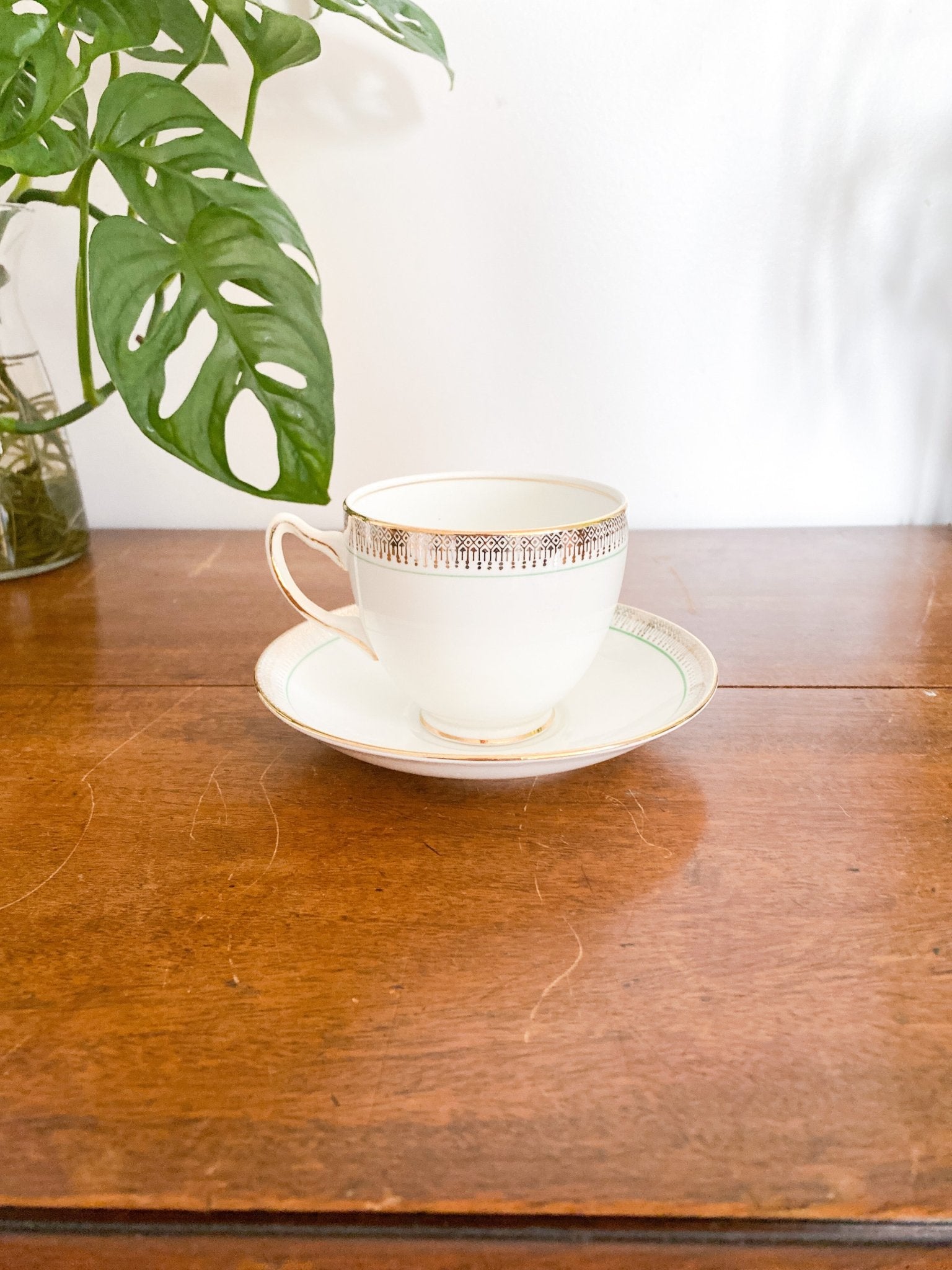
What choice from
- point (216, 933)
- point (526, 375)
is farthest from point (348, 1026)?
point (526, 375)

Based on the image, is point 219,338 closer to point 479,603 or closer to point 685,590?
point 479,603

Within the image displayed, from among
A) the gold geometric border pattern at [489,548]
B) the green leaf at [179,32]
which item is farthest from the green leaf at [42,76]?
the gold geometric border pattern at [489,548]

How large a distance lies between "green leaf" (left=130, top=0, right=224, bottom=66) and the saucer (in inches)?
15.9

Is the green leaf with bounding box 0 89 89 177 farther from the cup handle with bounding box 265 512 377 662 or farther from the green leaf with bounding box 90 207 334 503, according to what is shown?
the cup handle with bounding box 265 512 377 662

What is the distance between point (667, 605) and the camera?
0.70 metres

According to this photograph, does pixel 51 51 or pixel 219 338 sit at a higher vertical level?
pixel 51 51

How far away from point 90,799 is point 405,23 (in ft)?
1.86

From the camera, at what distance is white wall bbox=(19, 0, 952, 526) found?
80 cm

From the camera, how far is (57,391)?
35.5 inches

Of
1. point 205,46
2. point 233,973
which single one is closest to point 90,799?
point 233,973

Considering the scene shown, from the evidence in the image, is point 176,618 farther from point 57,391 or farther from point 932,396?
point 932,396

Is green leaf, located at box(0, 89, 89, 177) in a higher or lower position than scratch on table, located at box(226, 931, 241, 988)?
higher

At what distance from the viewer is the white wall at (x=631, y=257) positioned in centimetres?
80

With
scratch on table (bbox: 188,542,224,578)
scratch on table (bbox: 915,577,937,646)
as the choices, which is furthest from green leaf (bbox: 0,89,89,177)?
scratch on table (bbox: 915,577,937,646)
